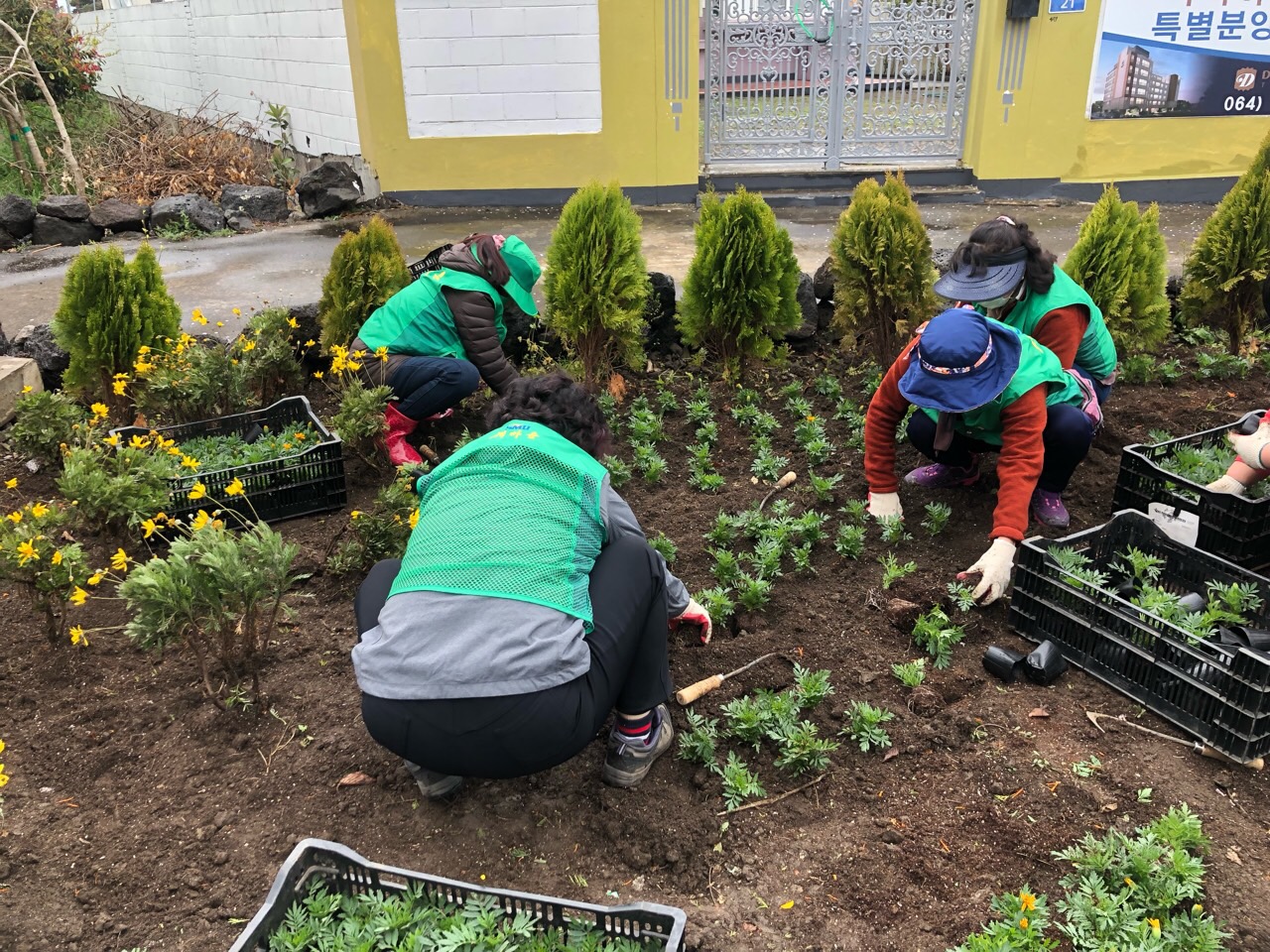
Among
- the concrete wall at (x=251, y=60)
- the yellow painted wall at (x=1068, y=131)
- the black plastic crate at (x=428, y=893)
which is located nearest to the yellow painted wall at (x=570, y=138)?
the concrete wall at (x=251, y=60)

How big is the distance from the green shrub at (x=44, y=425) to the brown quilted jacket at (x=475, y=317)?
1.70 meters

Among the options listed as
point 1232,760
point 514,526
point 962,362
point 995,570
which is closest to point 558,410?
point 514,526

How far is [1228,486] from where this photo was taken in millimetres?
3660

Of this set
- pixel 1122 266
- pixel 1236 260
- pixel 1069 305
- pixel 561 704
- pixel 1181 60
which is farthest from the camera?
pixel 1181 60

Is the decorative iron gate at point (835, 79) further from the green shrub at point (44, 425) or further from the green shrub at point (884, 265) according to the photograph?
the green shrub at point (44, 425)

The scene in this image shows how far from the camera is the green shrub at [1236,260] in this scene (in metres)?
5.52

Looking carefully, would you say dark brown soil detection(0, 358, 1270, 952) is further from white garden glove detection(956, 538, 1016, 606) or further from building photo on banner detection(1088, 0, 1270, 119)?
building photo on banner detection(1088, 0, 1270, 119)

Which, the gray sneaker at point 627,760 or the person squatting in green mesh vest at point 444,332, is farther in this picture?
the person squatting in green mesh vest at point 444,332

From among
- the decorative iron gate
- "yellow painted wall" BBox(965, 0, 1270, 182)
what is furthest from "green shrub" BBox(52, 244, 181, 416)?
"yellow painted wall" BBox(965, 0, 1270, 182)

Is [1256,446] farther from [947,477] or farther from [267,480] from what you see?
[267,480]

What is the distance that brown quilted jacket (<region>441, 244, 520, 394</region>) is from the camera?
461 cm

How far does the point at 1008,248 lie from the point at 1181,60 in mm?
7293

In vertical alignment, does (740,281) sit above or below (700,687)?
above

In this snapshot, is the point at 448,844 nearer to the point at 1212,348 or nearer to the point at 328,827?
the point at 328,827
